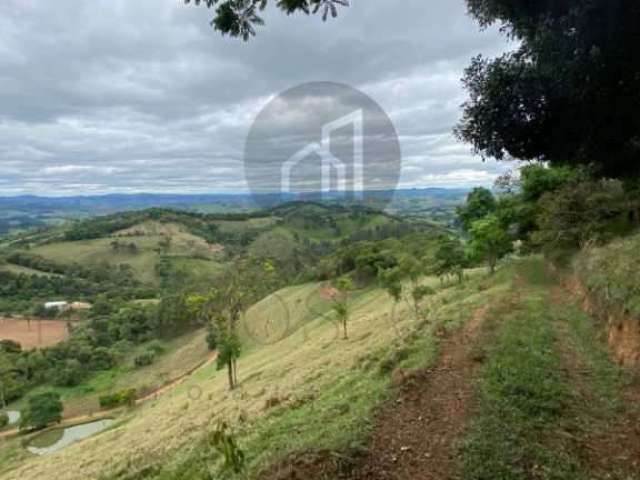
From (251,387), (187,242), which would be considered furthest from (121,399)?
(187,242)

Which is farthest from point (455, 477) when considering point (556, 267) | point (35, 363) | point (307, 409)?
point (35, 363)

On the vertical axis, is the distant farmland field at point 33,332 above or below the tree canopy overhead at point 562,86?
below

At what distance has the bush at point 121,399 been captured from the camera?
39.6 meters

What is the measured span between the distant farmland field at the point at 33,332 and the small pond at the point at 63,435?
33266mm

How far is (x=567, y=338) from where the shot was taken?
1005 cm

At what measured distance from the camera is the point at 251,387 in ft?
66.1

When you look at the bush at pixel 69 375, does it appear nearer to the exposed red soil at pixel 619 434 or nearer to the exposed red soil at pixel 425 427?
the exposed red soil at pixel 425 427

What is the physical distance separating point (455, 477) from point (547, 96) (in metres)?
4.48

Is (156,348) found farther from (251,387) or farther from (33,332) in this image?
(251,387)

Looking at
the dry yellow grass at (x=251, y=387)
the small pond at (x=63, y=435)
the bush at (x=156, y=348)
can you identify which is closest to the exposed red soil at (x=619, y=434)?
the dry yellow grass at (x=251, y=387)

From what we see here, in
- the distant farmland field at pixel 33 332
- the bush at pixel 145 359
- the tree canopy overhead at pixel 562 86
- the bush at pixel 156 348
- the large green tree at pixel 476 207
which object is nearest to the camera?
the tree canopy overhead at pixel 562 86

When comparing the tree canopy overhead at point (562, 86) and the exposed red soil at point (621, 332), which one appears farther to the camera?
the exposed red soil at point (621, 332)

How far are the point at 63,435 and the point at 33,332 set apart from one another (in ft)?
148

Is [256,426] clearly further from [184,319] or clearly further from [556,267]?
[184,319]
